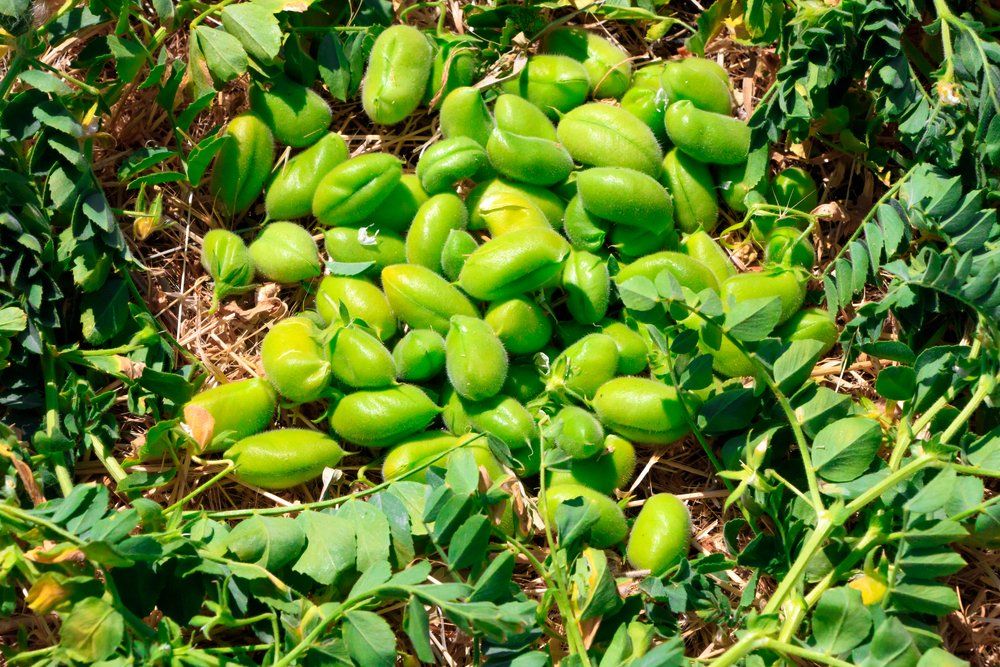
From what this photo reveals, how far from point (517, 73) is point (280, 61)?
1.72ft

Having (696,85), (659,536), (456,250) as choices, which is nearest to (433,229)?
(456,250)

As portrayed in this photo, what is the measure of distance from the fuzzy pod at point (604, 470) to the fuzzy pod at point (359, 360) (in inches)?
15.1

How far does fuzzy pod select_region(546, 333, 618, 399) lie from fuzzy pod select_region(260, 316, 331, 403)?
46cm

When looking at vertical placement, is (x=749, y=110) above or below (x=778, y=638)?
above

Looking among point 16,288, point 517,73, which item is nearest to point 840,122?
point 517,73

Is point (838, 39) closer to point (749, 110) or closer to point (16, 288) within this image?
point (749, 110)

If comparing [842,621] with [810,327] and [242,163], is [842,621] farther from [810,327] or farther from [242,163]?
[242,163]

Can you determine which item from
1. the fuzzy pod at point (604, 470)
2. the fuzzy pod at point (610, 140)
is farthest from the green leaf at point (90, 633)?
the fuzzy pod at point (610, 140)

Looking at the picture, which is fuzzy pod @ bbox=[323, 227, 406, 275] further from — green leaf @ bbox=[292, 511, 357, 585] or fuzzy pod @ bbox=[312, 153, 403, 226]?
green leaf @ bbox=[292, 511, 357, 585]

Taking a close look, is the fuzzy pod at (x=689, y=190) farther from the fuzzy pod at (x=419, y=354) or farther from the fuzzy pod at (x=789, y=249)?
the fuzzy pod at (x=419, y=354)

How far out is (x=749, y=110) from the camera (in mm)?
2150

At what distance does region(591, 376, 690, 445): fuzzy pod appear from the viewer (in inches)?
72.0

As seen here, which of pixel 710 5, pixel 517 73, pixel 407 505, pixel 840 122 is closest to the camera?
pixel 407 505

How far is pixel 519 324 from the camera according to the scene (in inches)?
74.7
